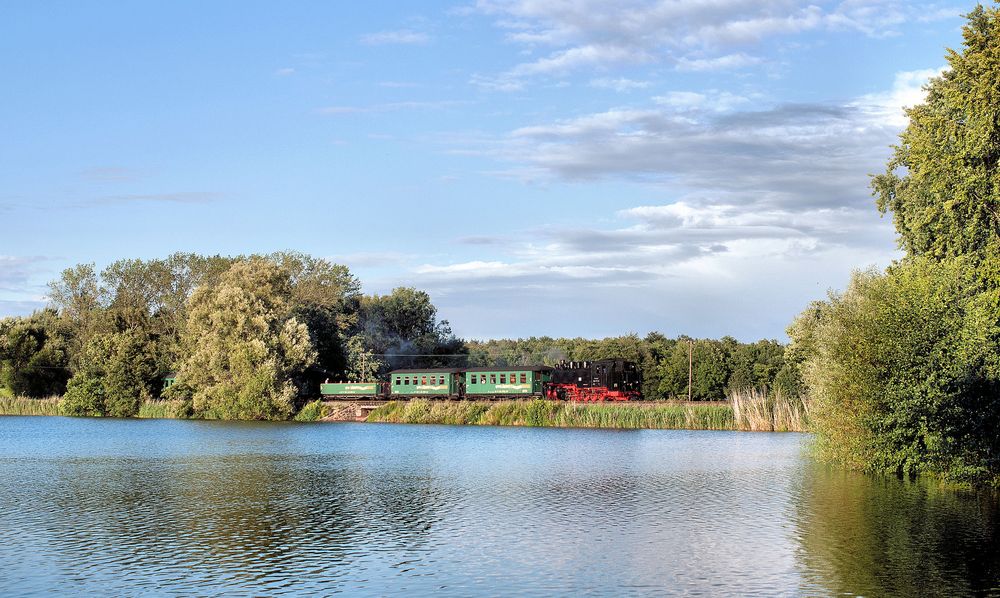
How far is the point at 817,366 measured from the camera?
40.5 meters

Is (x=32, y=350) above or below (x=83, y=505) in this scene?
above

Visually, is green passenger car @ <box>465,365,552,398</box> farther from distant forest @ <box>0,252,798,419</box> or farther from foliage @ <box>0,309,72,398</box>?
foliage @ <box>0,309,72,398</box>

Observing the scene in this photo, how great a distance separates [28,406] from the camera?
353 ft

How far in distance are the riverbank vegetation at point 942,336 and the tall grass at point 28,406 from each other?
89802 millimetres

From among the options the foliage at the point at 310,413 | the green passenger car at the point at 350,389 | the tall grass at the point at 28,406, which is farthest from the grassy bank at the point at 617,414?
the tall grass at the point at 28,406

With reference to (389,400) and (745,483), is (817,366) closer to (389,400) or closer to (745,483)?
(745,483)

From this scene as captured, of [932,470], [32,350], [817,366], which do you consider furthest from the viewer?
[32,350]

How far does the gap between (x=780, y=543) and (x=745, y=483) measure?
12.9m

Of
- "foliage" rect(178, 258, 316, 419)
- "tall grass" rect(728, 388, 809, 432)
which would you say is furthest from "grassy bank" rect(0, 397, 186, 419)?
"tall grass" rect(728, 388, 809, 432)

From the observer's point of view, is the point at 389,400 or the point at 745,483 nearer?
the point at 745,483

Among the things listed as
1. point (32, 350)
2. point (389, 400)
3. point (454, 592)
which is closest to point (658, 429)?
point (389, 400)

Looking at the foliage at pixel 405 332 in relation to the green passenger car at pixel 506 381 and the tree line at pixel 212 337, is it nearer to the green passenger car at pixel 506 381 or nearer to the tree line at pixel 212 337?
the tree line at pixel 212 337

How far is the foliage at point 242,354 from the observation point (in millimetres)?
91500

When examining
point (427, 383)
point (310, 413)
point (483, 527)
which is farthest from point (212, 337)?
point (483, 527)
